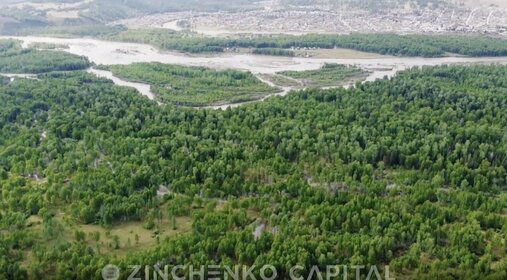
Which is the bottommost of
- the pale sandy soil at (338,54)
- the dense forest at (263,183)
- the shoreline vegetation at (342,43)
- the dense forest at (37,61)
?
the dense forest at (263,183)

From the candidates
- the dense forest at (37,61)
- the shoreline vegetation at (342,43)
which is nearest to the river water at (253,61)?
the shoreline vegetation at (342,43)

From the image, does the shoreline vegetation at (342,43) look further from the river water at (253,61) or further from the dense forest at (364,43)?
the river water at (253,61)

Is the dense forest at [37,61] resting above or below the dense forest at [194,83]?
above

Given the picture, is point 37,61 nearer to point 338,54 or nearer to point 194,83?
point 194,83

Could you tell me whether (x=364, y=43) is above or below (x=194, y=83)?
above

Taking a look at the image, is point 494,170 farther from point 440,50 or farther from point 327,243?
point 440,50

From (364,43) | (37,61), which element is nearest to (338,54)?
(364,43)

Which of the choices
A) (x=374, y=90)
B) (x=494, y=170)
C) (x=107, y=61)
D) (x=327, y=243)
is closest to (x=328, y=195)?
(x=327, y=243)
